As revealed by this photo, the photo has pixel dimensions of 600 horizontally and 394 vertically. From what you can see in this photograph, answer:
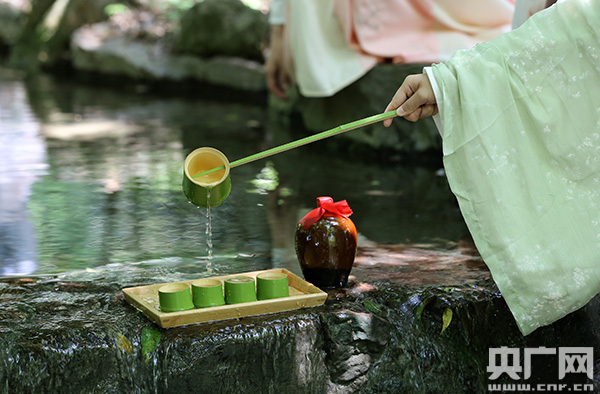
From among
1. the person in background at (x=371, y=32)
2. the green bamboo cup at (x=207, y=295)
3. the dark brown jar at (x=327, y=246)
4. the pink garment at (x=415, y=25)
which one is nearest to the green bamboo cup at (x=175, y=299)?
the green bamboo cup at (x=207, y=295)

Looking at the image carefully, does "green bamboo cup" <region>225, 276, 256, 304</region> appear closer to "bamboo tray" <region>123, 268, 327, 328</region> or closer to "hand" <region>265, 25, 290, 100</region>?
"bamboo tray" <region>123, 268, 327, 328</region>

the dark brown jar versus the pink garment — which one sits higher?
the pink garment

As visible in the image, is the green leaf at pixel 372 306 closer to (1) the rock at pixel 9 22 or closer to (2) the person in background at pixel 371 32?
(2) the person in background at pixel 371 32

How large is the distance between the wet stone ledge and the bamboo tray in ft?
0.08

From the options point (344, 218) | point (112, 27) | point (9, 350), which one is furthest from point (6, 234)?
point (112, 27)

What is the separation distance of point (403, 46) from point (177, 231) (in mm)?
2239

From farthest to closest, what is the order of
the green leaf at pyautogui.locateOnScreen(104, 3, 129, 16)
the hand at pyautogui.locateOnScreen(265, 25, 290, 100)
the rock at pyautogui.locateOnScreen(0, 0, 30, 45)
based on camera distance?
the rock at pyautogui.locateOnScreen(0, 0, 30, 45) < the green leaf at pyautogui.locateOnScreen(104, 3, 129, 16) < the hand at pyautogui.locateOnScreen(265, 25, 290, 100)

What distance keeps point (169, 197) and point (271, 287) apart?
1805mm

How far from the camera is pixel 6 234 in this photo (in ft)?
11.1

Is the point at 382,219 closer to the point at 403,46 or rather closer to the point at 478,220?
the point at 478,220

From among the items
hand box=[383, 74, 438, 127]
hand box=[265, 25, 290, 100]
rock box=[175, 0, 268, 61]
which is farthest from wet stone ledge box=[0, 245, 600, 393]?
rock box=[175, 0, 268, 61]

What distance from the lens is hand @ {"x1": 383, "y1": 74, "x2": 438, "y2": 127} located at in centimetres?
232

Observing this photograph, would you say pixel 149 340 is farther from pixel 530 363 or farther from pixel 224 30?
pixel 224 30

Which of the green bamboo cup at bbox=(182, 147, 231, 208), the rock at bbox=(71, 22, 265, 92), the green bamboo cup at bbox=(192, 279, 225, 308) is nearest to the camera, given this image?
the green bamboo cup at bbox=(192, 279, 225, 308)
